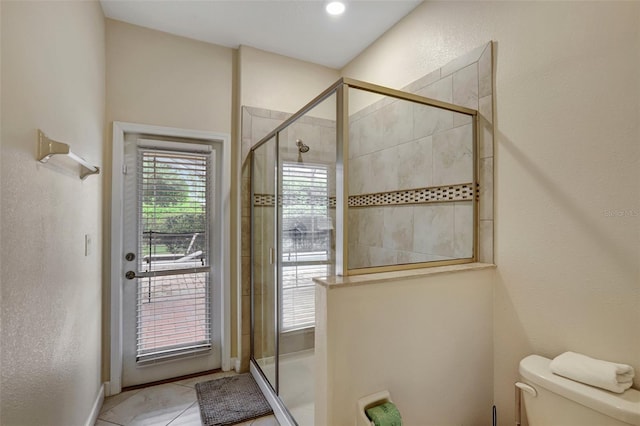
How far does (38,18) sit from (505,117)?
2013 mm

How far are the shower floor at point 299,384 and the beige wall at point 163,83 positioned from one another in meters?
0.80

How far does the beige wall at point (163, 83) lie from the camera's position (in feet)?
7.29

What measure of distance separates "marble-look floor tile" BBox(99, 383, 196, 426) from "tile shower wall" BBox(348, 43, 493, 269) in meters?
1.68

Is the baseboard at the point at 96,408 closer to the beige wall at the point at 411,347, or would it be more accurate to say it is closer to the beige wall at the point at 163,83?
the beige wall at the point at 163,83

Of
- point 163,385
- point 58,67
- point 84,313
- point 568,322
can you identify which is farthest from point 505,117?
point 163,385

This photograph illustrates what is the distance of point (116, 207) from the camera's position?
87.5 inches

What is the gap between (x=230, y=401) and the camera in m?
2.11

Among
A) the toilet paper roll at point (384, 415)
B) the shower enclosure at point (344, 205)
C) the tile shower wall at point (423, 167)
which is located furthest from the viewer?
the tile shower wall at point (423, 167)

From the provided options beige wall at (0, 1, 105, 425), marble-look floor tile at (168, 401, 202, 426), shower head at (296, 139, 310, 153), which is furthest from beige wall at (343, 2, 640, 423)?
beige wall at (0, 1, 105, 425)

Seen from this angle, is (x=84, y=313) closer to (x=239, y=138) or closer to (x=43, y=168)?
(x=43, y=168)

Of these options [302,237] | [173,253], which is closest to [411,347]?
[302,237]

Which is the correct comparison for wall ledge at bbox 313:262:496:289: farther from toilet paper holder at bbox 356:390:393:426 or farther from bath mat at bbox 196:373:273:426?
bath mat at bbox 196:373:273:426

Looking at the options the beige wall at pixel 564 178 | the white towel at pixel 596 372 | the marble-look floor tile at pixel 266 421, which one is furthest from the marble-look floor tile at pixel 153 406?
the white towel at pixel 596 372

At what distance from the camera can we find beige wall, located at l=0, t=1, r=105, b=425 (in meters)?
0.91
